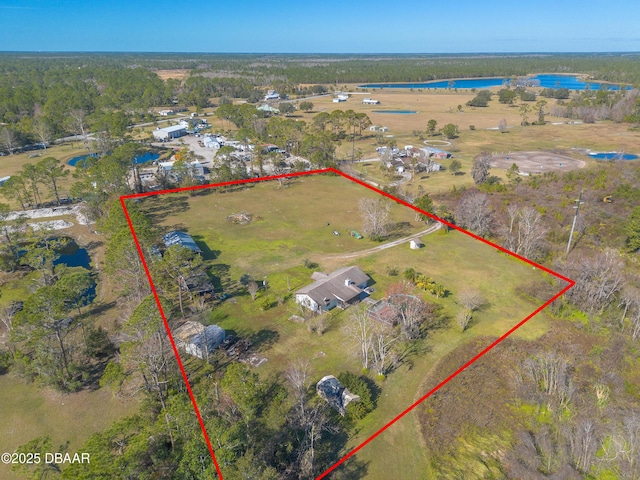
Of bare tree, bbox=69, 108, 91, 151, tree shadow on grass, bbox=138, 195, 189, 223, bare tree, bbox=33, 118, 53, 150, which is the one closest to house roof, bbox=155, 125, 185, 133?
bare tree, bbox=69, 108, 91, 151

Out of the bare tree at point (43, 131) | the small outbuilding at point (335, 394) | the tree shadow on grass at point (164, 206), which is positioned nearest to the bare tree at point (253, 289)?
the small outbuilding at point (335, 394)

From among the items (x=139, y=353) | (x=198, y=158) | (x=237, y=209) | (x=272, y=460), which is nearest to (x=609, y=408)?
(x=272, y=460)

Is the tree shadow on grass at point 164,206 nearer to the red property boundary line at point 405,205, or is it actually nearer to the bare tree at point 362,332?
the red property boundary line at point 405,205

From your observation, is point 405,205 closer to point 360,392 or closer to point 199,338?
point 360,392

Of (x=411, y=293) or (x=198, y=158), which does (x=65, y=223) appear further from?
(x=411, y=293)

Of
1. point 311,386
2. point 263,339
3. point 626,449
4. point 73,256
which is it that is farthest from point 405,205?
point 73,256

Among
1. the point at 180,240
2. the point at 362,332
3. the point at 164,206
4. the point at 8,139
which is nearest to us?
the point at 362,332

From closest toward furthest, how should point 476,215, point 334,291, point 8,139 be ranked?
point 334,291 → point 476,215 → point 8,139
